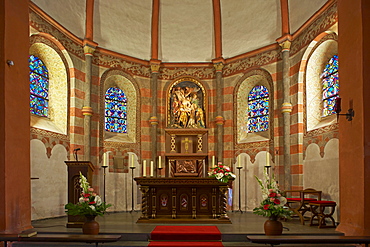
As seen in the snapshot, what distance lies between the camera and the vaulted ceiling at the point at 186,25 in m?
14.2

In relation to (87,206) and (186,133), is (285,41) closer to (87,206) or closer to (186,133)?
Answer: (186,133)

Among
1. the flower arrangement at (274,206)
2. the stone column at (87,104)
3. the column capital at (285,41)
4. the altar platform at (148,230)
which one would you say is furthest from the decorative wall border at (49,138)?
the column capital at (285,41)

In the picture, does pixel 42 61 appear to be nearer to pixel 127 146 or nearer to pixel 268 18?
pixel 127 146

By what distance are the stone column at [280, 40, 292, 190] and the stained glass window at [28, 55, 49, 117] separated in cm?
875

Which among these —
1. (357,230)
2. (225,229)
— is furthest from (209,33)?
(357,230)

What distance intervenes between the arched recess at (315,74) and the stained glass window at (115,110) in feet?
24.8

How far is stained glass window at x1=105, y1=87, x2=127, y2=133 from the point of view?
1509 centimetres

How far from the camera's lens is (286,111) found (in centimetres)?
1324

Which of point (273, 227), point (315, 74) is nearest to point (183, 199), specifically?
point (273, 227)

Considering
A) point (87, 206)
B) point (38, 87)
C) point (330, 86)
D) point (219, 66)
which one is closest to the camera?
point (87, 206)

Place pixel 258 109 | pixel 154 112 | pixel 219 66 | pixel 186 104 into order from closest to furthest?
1. pixel 258 109
2. pixel 154 112
3. pixel 186 104
4. pixel 219 66

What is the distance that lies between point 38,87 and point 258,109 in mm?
8729

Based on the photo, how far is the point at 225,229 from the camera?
29.8 feet

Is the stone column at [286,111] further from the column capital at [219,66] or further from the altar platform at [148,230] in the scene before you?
the column capital at [219,66]
